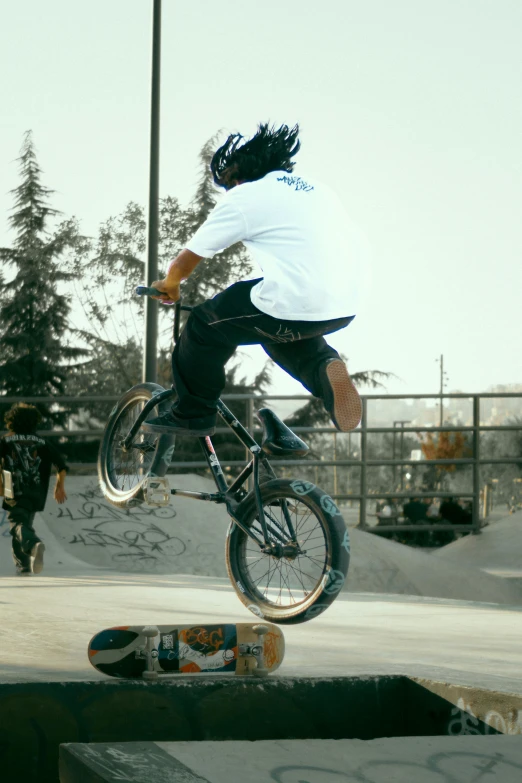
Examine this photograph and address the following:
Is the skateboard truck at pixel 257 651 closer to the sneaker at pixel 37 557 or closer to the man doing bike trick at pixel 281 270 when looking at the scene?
the man doing bike trick at pixel 281 270

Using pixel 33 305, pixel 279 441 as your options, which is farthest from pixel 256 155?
pixel 33 305

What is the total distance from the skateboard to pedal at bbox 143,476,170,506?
90cm

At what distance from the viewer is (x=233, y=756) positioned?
297 centimetres

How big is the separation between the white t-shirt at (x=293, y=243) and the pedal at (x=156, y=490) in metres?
1.16

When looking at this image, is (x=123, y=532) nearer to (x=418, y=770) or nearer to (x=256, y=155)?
(x=256, y=155)

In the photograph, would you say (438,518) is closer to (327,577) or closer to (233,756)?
(327,577)

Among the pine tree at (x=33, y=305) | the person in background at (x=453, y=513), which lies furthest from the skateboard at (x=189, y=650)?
the pine tree at (x=33, y=305)

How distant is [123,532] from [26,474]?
11.5ft

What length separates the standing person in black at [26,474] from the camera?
9.31 meters

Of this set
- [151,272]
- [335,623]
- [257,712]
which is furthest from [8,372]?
[257,712]

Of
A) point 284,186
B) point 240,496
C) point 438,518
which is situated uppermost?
point 284,186

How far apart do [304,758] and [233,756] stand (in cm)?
20

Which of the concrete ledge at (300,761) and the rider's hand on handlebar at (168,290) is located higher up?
the rider's hand on handlebar at (168,290)

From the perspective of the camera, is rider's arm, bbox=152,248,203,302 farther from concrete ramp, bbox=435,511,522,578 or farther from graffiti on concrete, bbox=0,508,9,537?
concrete ramp, bbox=435,511,522,578
